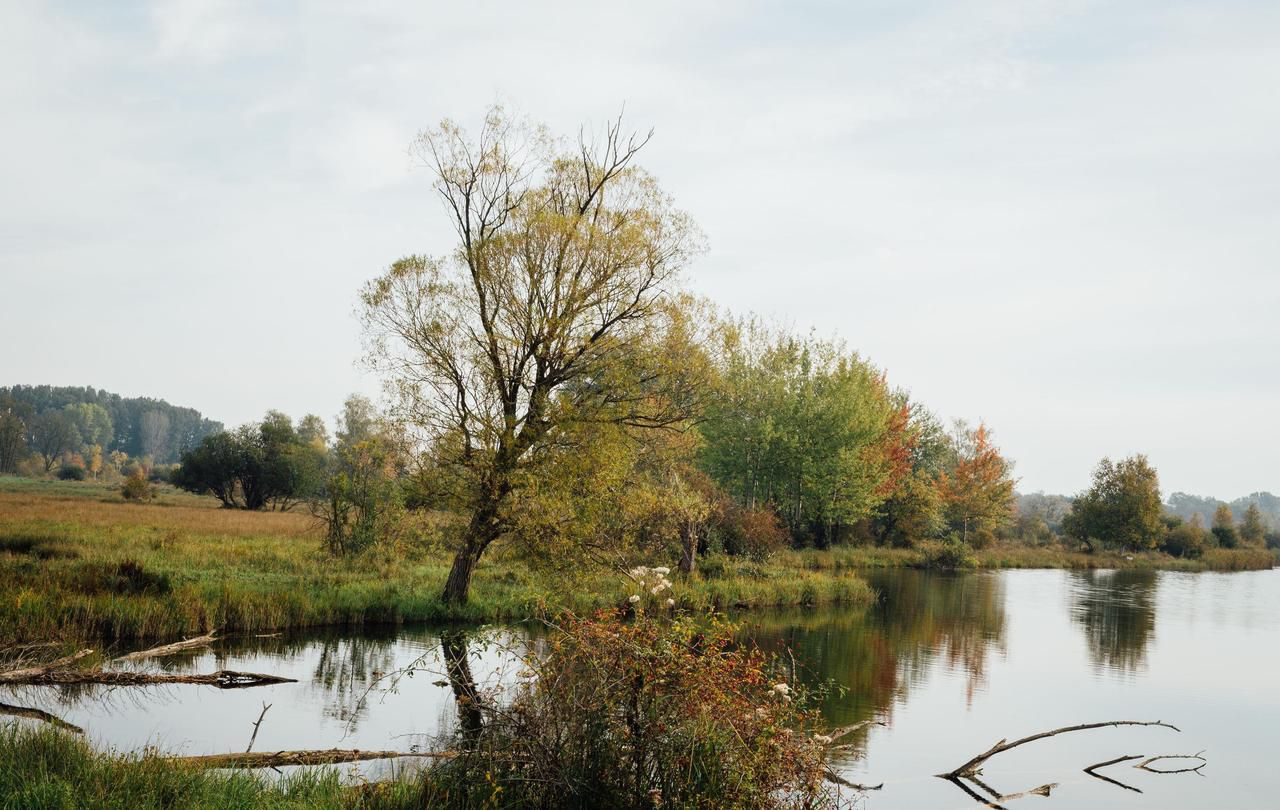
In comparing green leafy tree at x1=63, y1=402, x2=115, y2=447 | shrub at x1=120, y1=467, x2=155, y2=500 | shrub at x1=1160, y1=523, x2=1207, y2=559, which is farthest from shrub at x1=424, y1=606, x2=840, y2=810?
green leafy tree at x1=63, y1=402, x2=115, y2=447

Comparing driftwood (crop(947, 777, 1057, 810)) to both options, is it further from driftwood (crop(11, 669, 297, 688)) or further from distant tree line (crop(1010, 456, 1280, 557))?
distant tree line (crop(1010, 456, 1280, 557))

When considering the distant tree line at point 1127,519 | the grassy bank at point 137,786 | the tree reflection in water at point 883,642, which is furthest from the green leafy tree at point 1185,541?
the grassy bank at point 137,786

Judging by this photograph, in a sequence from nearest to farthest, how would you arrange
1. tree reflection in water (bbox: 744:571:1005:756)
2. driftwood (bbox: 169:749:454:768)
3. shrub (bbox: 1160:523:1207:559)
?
driftwood (bbox: 169:749:454:768) < tree reflection in water (bbox: 744:571:1005:756) < shrub (bbox: 1160:523:1207:559)

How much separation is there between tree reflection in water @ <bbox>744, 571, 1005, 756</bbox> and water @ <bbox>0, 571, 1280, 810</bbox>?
88 millimetres

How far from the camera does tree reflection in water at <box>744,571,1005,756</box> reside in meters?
16.6

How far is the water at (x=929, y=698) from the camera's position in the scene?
39.0ft

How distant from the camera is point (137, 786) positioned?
739cm

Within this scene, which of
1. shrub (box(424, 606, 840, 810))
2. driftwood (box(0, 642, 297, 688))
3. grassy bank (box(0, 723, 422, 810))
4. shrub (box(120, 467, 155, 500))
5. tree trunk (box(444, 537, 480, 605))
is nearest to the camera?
grassy bank (box(0, 723, 422, 810))

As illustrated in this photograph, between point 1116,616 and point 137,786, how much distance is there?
32.2 m

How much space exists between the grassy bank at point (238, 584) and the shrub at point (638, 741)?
158cm

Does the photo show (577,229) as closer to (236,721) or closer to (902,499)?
(236,721)

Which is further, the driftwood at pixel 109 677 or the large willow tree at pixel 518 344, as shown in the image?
the large willow tree at pixel 518 344

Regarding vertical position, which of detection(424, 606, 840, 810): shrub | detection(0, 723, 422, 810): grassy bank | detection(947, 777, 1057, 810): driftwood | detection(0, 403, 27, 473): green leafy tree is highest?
detection(0, 403, 27, 473): green leafy tree

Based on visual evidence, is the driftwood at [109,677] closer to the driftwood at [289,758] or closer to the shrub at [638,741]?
the driftwood at [289,758]
